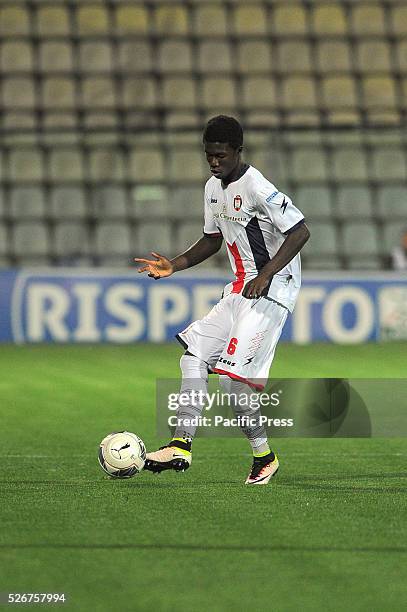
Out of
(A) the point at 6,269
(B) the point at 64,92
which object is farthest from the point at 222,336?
(B) the point at 64,92

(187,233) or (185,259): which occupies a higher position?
(187,233)

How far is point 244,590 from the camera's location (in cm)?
376

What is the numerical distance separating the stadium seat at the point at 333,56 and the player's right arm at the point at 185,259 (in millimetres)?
13662

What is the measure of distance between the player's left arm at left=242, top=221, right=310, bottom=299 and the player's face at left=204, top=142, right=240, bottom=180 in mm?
Answer: 406

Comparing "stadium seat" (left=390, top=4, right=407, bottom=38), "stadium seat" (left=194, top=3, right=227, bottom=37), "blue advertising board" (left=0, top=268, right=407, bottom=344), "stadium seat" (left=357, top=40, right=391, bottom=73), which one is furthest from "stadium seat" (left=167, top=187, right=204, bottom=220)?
"stadium seat" (left=390, top=4, right=407, bottom=38)

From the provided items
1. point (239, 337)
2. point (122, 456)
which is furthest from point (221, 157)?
point (122, 456)

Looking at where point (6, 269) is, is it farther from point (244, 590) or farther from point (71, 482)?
point (244, 590)

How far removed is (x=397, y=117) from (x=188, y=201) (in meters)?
3.51

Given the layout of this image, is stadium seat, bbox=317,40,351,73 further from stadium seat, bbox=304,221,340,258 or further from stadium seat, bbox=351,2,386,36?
stadium seat, bbox=304,221,340,258

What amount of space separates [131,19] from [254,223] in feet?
46.0

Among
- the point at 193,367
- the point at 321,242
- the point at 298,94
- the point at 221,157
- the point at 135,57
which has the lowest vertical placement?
the point at 193,367

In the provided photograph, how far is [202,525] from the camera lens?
4840mm

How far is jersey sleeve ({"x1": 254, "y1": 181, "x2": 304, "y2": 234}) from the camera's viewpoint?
5.84 meters

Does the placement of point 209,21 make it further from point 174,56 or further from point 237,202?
point 237,202
